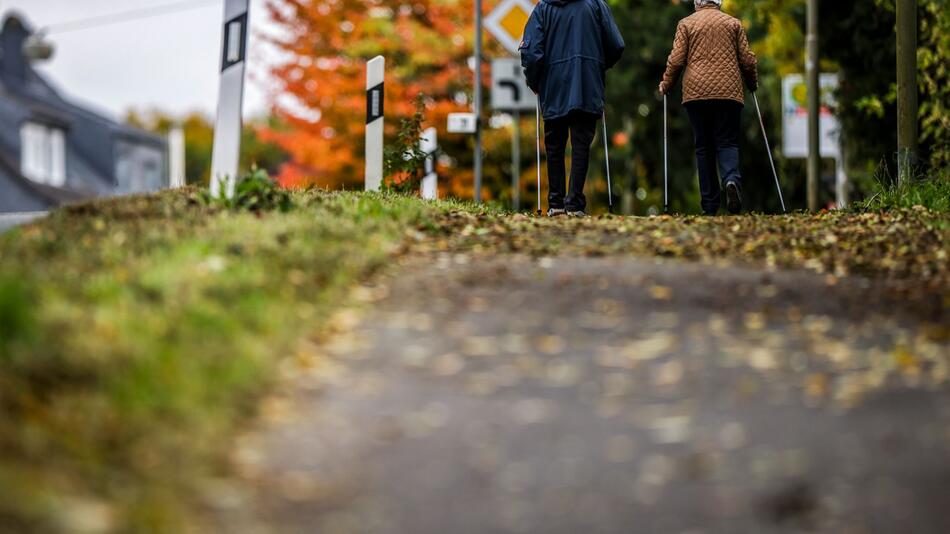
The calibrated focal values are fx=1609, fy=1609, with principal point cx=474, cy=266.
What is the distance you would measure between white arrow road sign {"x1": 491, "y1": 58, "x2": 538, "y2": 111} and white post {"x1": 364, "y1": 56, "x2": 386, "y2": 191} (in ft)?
25.7

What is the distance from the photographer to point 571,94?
12711 mm

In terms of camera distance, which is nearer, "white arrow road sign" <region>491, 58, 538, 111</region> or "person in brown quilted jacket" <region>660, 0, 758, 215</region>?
"person in brown quilted jacket" <region>660, 0, 758, 215</region>

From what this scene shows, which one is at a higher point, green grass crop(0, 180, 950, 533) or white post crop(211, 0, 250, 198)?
white post crop(211, 0, 250, 198)

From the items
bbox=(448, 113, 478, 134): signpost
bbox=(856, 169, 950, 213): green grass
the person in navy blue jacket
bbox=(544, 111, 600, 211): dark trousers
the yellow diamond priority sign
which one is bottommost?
bbox=(856, 169, 950, 213): green grass

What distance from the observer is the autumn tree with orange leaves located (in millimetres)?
33125

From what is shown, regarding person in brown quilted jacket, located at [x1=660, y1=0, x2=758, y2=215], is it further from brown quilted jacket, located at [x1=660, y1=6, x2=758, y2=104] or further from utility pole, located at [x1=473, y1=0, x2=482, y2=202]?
utility pole, located at [x1=473, y1=0, x2=482, y2=202]

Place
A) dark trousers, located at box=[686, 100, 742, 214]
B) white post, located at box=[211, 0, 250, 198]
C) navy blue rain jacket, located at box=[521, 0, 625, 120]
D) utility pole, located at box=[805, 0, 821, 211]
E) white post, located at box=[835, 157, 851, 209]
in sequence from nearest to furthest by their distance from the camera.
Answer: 1. white post, located at box=[211, 0, 250, 198]
2. navy blue rain jacket, located at box=[521, 0, 625, 120]
3. dark trousers, located at box=[686, 100, 742, 214]
4. utility pole, located at box=[805, 0, 821, 211]
5. white post, located at box=[835, 157, 851, 209]

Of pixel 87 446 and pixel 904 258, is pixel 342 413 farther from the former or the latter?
pixel 904 258

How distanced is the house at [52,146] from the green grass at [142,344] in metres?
41.8

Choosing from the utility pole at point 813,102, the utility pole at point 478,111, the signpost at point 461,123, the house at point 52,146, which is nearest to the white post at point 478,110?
the utility pole at point 478,111

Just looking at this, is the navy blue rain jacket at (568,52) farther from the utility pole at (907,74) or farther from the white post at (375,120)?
the utility pole at (907,74)

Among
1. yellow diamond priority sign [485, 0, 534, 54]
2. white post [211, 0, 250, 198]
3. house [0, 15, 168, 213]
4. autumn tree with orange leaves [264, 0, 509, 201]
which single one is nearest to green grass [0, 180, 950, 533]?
white post [211, 0, 250, 198]

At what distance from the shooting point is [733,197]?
1285 cm

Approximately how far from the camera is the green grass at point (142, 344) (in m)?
4.52
